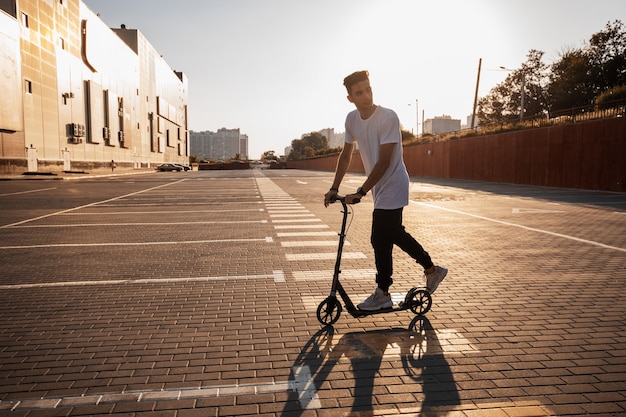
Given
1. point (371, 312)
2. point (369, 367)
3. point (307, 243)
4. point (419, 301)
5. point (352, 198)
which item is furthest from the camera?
point (307, 243)

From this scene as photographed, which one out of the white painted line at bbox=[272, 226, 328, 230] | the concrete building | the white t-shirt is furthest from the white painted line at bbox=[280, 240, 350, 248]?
the concrete building

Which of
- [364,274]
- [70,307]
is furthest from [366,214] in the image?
[70,307]

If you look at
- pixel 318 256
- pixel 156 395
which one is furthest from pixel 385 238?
pixel 318 256

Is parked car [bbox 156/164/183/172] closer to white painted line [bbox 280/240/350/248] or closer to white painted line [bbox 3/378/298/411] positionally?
white painted line [bbox 280/240/350/248]

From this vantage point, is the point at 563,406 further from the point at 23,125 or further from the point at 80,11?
the point at 80,11

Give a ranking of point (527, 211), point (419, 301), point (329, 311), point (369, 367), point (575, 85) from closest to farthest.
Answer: point (369, 367)
point (329, 311)
point (419, 301)
point (527, 211)
point (575, 85)

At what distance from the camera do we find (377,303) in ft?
14.3

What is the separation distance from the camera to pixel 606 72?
52.8 meters

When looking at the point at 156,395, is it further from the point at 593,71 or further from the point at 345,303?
the point at 593,71

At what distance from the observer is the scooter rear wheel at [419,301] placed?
449 cm

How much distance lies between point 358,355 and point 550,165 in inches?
1074

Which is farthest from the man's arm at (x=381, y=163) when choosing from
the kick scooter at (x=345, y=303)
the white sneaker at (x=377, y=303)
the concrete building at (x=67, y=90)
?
the concrete building at (x=67, y=90)

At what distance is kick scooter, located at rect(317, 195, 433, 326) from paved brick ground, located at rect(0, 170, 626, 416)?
124 millimetres

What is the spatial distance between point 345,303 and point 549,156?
26916mm
